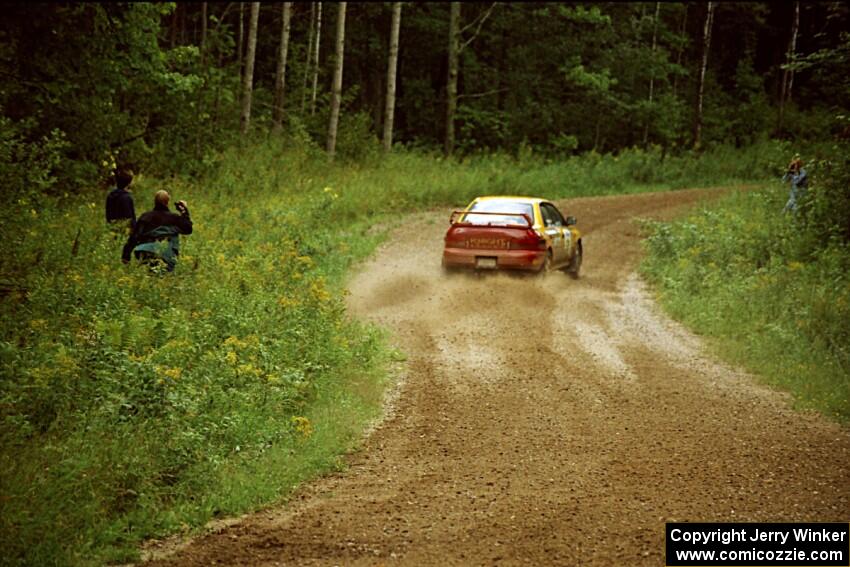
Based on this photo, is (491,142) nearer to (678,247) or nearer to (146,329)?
(678,247)

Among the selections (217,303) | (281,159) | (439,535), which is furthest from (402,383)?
(281,159)

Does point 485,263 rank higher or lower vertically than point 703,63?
lower

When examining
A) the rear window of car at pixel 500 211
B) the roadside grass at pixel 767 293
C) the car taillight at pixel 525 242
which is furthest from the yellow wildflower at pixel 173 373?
the rear window of car at pixel 500 211

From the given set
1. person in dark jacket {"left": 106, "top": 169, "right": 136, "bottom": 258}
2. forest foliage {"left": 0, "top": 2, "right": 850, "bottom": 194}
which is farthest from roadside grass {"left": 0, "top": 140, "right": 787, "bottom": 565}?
forest foliage {"left": 0, "top": 2, "right": 850, "bottom": 194}

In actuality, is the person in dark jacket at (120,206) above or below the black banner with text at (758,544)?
above

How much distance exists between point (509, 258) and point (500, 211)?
3.50ft

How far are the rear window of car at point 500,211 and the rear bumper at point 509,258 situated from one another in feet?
1.93

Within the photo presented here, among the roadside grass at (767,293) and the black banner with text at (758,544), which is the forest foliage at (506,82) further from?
the black banner with text at (758,544)

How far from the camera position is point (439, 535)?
22.9 feet

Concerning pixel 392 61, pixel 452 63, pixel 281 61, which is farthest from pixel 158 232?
pixel 452 63

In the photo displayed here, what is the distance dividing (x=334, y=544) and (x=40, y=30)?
4580 mm

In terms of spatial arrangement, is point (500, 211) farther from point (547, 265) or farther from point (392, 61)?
point (392, 61)

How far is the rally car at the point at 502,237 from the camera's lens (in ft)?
61.5

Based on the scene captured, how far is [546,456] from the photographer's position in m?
9.21
